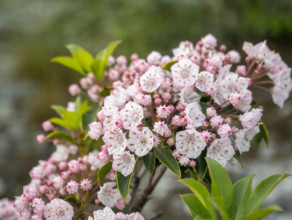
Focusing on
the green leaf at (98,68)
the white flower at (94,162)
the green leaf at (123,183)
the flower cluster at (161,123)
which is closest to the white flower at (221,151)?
the flower cluster at (161,123)

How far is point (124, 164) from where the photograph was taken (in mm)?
943

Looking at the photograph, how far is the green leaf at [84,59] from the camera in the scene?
4.23 ft

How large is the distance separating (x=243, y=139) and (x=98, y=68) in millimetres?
576

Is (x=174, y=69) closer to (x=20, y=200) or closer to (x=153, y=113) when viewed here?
(x=153, y=113)

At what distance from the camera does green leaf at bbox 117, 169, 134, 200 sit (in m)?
0.94

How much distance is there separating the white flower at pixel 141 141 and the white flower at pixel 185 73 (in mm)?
181

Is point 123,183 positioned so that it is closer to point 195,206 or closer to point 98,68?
point 195,206

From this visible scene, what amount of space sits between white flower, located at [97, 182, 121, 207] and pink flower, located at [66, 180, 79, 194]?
7cm

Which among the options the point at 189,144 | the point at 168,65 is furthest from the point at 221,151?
the point at 168,65

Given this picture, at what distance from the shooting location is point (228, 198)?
86 cm

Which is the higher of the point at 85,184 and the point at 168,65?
the point at 168,65

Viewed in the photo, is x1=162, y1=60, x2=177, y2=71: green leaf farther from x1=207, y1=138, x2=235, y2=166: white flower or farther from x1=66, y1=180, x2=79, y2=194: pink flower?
x1=66, y1=180, x2=79, y2=194: pink flower

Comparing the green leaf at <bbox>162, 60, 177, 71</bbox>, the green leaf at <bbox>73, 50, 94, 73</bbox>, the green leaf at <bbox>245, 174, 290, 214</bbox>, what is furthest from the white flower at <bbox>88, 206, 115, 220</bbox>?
the green leaf at <bbox>73, 50, 94, 73</bbox>

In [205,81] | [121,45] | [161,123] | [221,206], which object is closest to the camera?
[221,206]
